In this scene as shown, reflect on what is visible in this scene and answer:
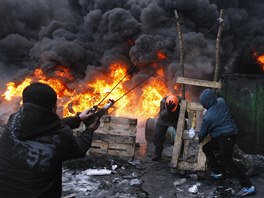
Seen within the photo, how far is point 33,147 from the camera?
2.79 metres

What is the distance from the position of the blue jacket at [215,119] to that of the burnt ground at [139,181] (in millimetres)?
1114

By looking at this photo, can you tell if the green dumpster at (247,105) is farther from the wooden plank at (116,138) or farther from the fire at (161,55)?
the fire at (161,55)

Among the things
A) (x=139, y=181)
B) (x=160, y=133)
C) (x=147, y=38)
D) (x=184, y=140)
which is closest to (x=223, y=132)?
(x=184, y=140)

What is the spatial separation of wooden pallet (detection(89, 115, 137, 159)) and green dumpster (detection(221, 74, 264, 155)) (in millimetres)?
2513

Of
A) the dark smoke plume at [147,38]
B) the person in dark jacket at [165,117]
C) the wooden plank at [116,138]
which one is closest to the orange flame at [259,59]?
the dark smoke plume at [147,38]

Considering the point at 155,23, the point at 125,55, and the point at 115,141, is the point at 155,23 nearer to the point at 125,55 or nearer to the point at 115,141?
the point at 125,55

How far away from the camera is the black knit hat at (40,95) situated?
2811 millimetres

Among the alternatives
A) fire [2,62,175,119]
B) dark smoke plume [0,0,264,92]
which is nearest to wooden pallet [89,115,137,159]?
fire [2,62,175,119]

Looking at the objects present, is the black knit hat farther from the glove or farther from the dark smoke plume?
the dark smoke plume

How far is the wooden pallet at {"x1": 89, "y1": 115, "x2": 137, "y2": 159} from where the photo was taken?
8.27 meters

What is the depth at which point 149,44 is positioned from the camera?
1527 centimetres

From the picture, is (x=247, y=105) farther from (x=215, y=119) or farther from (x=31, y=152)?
(x=31, y=152)

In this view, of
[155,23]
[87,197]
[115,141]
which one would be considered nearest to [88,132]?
[87,197]

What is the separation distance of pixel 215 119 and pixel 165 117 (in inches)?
77.4
